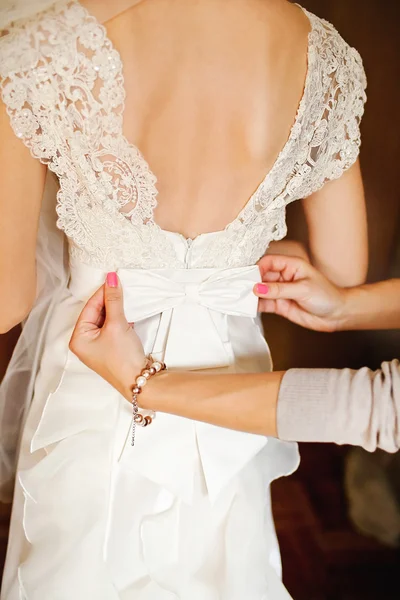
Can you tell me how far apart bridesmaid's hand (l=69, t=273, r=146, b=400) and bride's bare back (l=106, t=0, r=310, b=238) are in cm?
12

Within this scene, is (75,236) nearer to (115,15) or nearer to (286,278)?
(115,15)

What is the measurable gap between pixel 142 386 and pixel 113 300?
117 millimetres

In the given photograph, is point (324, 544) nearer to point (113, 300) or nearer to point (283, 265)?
point (283, 265)

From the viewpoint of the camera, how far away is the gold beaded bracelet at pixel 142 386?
677 mm

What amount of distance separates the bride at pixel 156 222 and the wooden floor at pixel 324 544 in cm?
26

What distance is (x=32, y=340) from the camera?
917mm

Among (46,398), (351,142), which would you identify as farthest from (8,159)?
(351,142)

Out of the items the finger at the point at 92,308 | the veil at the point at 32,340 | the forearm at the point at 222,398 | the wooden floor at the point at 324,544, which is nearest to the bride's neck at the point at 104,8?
the veil at the point at 32,340

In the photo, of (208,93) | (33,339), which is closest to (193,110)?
(208,93)

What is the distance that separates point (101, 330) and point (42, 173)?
21 cm

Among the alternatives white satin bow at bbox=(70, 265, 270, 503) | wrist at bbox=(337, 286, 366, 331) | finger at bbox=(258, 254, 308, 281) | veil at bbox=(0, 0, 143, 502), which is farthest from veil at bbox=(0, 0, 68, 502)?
wrist at bbox=(337, 286, 366, 331)

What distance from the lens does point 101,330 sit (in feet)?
2.30

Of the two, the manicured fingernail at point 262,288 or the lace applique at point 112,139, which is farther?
the manicured fingernail at point 262,288

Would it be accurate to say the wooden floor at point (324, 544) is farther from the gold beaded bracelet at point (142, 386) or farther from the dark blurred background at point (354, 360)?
the gold beaded bracelet at point (142, 386)
